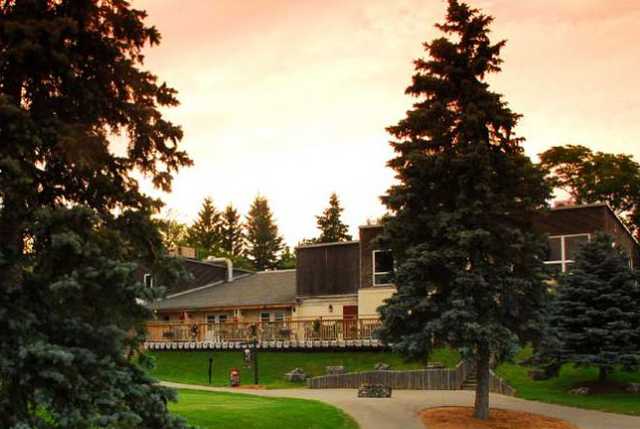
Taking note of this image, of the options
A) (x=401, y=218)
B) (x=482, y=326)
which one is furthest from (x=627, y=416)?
(x=401, y=218)

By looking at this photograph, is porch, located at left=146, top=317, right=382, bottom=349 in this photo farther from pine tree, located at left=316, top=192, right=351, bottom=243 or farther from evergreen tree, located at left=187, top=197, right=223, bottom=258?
evergreen tree, located at left=187, top=197, right=223, bottom=258

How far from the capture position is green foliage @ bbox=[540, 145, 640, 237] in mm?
54688

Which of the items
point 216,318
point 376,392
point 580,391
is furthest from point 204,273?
point 580,391

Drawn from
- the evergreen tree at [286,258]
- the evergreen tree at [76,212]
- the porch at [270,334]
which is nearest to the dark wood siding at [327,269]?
the porch at [270,334]

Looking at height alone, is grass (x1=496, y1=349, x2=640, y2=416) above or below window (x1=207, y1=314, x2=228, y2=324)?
below

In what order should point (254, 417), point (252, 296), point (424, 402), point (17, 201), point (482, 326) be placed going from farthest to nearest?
1. point (252, 296)
2. point (424, 402)
3. point (482, 326)
4. point (254, 417)
5. point (17, 201)

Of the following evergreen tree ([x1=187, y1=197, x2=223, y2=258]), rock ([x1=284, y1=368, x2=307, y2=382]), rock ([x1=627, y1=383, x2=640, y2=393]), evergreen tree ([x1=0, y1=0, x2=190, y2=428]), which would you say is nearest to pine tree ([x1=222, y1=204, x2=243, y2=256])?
evergreen tree ([x1=187, y1=197, x2=223, y2=258])

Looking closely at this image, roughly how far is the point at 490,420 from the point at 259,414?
22.1ft

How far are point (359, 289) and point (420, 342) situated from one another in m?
18.9

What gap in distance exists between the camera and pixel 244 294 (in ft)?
156

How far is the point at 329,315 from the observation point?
42781 mm

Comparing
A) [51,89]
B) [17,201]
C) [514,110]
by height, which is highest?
[514,110]

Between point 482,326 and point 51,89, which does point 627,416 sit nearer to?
point 482,326

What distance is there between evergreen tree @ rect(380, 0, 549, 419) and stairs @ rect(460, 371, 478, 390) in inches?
256
